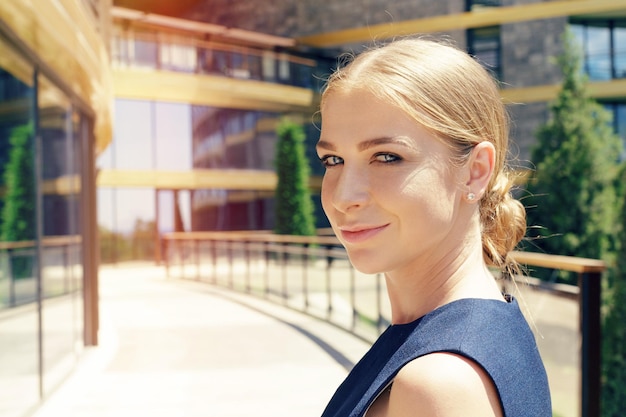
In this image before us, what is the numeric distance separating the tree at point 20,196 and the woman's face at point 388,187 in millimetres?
3979

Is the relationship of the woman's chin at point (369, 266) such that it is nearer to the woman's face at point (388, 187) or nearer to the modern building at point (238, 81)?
the woman's face at point (388, 187)

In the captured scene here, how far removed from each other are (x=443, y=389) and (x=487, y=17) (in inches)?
1036

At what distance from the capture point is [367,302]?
24.4 feet

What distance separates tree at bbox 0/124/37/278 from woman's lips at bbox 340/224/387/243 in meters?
3.95

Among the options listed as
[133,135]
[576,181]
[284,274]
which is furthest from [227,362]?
[133,135]

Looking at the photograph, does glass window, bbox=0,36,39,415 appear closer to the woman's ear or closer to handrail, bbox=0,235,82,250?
handrail, bbox=0,235,82,250

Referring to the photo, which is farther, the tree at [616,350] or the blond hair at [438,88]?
the tree at [616,350]

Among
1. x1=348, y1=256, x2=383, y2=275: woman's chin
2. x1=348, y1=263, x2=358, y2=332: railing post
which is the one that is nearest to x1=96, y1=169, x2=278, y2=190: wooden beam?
x1=348, y1=263, x2=358, y2=332: railing post

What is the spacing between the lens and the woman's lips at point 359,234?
1039mm

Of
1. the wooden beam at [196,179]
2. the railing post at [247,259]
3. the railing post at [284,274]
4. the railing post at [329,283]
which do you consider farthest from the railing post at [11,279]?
the wooden beam at [196,179]

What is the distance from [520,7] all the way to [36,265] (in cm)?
2351

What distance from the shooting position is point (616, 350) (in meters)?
8.08

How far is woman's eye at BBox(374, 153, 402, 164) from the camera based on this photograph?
0.99 meters

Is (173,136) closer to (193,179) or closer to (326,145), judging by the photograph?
(193,179)
